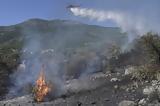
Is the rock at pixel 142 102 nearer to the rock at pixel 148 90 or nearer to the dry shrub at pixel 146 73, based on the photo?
the rock at pixel 148 90

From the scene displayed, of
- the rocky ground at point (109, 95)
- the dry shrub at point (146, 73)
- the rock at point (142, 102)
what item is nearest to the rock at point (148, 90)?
the rocky ground at point (109, 95)

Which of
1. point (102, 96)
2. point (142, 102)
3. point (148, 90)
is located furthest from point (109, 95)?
point (142, 102)

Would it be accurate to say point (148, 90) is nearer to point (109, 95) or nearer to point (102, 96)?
point (109, 95)

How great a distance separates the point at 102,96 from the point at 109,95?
1.03m

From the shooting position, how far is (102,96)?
2323 inches

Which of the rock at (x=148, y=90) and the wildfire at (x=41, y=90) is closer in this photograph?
the rock at (x=148, y=90)

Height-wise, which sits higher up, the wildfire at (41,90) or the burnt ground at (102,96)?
the wildfire at (41,90)

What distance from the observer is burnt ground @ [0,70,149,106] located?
54.1 m

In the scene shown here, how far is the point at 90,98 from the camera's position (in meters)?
58.1

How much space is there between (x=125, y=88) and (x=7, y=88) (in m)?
27.2

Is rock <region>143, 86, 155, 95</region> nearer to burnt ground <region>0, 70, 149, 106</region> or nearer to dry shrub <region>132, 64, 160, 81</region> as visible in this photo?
burnt ground <region>0, 70, 149, 106</region>

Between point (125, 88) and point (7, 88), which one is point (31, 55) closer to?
point (7, 88)

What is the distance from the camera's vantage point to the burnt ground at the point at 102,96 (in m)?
54.1

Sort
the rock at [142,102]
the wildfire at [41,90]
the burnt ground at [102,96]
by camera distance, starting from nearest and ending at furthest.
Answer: the rock at [142,102] → the burnt ground at [102,96] → the wildfire at [41,90]
